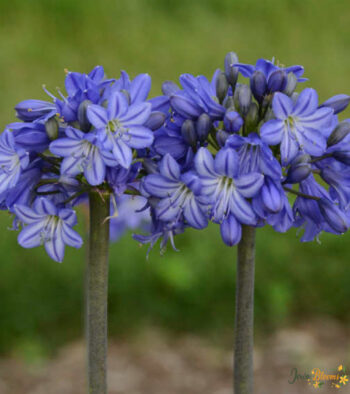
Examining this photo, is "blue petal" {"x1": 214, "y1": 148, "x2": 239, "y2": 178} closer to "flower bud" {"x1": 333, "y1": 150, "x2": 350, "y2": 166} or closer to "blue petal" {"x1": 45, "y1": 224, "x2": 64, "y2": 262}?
"flower bud" {"x1": 333, "y1": 150, "x2": 350, "y2": 166}

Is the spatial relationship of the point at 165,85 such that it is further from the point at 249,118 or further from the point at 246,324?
the point at 246,324

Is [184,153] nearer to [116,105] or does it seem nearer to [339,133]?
[116,105]

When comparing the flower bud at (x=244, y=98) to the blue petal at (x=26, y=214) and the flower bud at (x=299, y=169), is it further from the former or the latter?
the blue petal at (x=26, y=214)

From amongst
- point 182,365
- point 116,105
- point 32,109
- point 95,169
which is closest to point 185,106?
point 116,105

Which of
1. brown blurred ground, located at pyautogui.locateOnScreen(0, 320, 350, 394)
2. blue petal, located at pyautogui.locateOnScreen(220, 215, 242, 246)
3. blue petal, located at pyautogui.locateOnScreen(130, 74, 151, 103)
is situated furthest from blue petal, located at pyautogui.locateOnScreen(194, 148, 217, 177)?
brown blurred ground, located at pyautogui.locateOnScreen(0, 320, 350, 394)

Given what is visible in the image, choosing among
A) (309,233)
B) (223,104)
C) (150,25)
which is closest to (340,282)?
(309,233)

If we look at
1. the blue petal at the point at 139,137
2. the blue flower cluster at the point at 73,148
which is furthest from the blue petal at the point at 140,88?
the blue petal at the point at 139,137

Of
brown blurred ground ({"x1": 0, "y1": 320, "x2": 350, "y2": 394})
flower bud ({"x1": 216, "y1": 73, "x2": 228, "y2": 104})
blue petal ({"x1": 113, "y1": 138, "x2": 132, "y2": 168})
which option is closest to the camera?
blue petal ({"x1": 113, "y1": 138, "x2": 132, "y2": 168})
